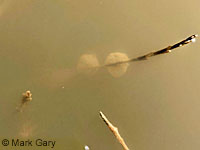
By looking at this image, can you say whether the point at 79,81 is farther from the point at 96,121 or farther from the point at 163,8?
the point at 163,8

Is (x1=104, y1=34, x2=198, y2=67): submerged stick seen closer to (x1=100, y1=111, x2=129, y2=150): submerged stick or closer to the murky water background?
the murky water background

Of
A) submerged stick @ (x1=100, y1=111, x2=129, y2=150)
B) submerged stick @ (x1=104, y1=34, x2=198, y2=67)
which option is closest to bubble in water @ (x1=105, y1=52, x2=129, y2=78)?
submerged stick @ (x1=104, y1=34, x2=198, y2=67)

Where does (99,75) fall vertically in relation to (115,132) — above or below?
above

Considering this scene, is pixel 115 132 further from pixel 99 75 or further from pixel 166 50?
pixel 166 50

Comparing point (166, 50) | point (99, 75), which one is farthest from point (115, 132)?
point (166, 50)

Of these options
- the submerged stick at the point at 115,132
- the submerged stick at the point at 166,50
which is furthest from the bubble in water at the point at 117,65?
the submerged stick at the point at 115,132

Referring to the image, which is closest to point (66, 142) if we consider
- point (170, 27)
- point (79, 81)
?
point (79, 81)

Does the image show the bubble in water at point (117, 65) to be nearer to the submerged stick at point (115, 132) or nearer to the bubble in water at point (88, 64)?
the bubble in water at point (88, 64)
